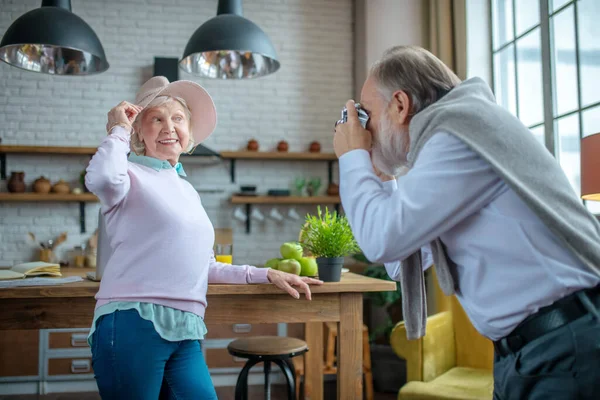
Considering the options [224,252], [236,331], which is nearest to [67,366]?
[236,331]

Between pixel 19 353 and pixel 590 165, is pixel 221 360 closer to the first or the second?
pixel 19 353

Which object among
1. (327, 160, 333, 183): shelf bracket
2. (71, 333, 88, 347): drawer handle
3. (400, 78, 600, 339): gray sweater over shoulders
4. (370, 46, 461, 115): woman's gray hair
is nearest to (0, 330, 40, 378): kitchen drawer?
(71, 333, 88, 347): drawer handle

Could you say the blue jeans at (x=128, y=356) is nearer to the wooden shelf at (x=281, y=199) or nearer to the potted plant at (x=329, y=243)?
the potted plant at (x=329, y=243)

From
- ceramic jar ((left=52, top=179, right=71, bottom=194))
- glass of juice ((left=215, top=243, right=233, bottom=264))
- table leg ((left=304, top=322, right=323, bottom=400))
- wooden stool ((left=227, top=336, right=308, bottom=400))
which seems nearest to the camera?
glass of juice ((left=215, top=243, right=233, bottom=264))

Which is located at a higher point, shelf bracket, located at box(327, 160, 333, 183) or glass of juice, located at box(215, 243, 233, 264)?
shelf bracket, located at box(327, 160, 333, 183)

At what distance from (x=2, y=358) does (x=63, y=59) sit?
2289 mm

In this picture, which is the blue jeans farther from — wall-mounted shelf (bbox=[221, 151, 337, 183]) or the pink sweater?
wall-mounted shelf (bbox=[221, 151, 337, 183])

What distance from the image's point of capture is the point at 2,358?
167 inches

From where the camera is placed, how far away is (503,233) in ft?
3.42

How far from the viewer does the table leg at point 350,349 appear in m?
2.15

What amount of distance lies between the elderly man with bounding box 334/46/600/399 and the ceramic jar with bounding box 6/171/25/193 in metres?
4.69

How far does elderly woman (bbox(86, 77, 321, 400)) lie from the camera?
1.42 metres

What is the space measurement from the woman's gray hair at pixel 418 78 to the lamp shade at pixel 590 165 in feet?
5.07

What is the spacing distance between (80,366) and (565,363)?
408 cm
